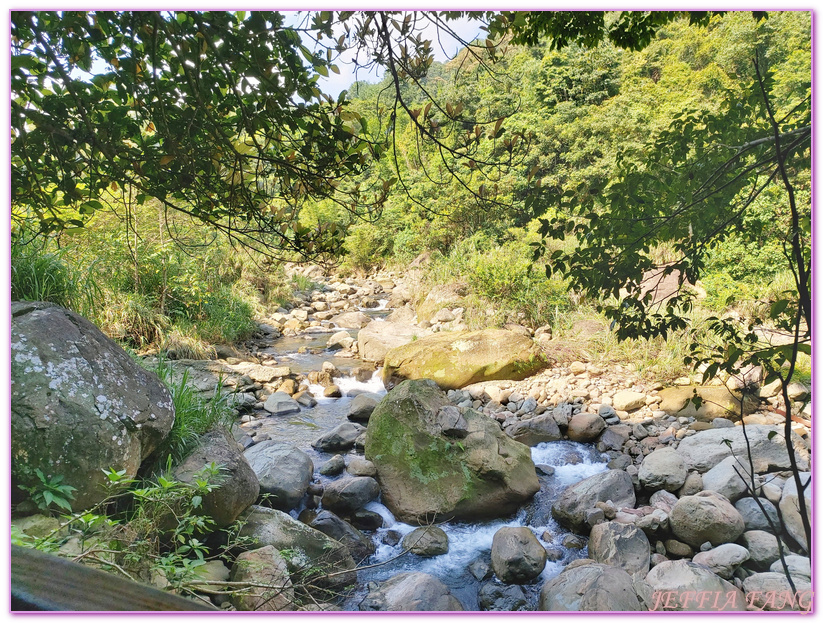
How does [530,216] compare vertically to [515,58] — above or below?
below

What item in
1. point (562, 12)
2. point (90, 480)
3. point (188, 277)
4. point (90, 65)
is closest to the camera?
point (90, 65)

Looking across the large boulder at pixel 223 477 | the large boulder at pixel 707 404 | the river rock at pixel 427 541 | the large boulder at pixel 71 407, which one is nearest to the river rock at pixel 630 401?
the large boulder at pixel 707 404

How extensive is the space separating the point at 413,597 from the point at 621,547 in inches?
42.8

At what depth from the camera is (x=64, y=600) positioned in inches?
19.1

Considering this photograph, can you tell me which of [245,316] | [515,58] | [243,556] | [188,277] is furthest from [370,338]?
[243,556]

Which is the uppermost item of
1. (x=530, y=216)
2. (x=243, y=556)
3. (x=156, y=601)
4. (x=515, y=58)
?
(x=515, y=58)

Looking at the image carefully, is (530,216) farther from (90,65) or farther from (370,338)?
(370,338)

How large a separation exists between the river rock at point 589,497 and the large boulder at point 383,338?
3.43 metres

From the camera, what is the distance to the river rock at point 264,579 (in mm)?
1714

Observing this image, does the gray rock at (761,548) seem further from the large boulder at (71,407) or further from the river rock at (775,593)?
the large boulder at (71,407)

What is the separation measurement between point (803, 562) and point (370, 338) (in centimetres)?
512

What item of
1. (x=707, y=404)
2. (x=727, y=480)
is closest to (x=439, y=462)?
(x=727, y=480)

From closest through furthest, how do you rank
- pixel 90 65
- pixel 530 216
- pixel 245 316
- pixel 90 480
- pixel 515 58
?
pixel 90 65 < pixel 90 480 < pixel 530 216 < pixel 515 58 < pixel 245 316

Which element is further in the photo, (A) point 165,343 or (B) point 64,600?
(A) point 165,343
